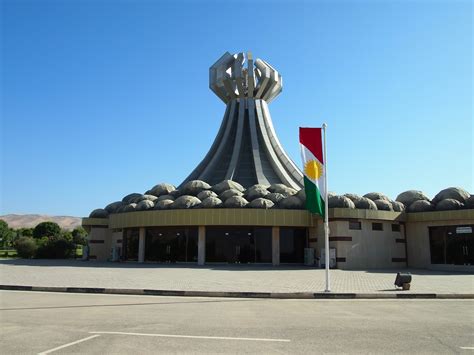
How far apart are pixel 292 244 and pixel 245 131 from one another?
17.4 meters

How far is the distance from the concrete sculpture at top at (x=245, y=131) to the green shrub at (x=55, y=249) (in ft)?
50.2

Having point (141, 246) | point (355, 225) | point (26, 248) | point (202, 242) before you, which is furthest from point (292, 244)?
point (26, 248)

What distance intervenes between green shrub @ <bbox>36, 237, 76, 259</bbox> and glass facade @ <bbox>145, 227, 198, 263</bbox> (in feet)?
51.7

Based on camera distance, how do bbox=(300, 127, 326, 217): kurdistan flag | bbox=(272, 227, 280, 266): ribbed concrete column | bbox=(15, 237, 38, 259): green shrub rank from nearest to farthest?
bbox=(300, 127, 326, 217): kurdistan flag
bbox=(272, 227, 280, 266): ribbed concrete column
bbox=(15, 237, 38, 259): green shrub

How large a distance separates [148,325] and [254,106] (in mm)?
39903

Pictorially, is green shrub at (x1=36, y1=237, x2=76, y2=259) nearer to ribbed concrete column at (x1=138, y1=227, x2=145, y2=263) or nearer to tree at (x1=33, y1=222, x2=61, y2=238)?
ribbed concrete column at (x1=138, y1=227, x2=145, y2=263)

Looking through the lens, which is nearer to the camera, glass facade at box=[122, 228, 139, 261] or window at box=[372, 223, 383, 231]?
window at box=[372, 223, 383, 231]

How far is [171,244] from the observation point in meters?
33.1

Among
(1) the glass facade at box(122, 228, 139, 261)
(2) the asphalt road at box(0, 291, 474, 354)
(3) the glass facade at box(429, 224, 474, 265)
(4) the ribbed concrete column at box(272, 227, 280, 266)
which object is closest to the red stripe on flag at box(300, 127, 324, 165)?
(2) the asphalt road at box(0, 291, 474, 354)

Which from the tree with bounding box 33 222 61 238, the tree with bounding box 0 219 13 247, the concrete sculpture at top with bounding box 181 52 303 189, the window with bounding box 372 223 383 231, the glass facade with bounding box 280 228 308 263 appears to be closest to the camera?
the window with bounding box 372 223 383 231

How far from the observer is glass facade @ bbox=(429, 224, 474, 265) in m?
28.6

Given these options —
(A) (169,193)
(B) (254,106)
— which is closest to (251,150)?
(B) (254,106)

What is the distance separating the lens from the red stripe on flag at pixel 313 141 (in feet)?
56.3

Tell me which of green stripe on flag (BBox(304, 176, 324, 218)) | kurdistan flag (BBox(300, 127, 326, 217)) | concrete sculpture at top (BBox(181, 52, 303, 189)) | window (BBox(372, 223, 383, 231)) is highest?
concrete sculpture at top (BBox(181, 52, 303, 189))
